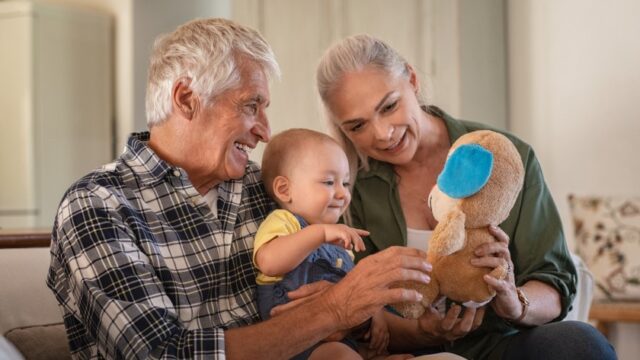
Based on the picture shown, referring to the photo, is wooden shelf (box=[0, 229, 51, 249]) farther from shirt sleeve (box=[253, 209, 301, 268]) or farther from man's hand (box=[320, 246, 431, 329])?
man's hand (box=[320, 246, 431, 329])

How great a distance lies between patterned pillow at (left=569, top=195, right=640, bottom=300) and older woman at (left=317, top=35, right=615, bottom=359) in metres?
1.40

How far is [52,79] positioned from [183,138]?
329 cm

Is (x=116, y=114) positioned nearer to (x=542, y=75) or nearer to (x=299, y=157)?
(x=542, y=75)

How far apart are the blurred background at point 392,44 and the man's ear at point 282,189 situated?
588mm

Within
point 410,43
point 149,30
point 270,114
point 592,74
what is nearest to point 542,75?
point 592,74

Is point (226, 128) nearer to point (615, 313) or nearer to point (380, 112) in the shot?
point (380, 112)

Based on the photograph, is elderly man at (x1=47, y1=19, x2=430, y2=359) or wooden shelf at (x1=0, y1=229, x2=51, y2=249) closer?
elderly man at (x1=47, y1=19, x2=430, y2=359)

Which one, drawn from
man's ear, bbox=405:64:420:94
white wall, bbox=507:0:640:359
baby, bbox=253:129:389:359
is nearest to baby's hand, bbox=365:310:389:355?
baby, bbox=253:129:389:359

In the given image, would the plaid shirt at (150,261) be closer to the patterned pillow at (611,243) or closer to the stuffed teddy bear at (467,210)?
the stuffed teddy bear at (467,210)

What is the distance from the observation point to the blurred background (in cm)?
347

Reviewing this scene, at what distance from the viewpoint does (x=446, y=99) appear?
381 cm

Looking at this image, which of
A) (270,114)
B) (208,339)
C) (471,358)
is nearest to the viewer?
(208,339)

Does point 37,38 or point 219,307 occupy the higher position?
point 37,38

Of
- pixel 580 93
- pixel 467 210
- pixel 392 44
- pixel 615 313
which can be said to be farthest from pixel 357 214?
pixel 392 44
